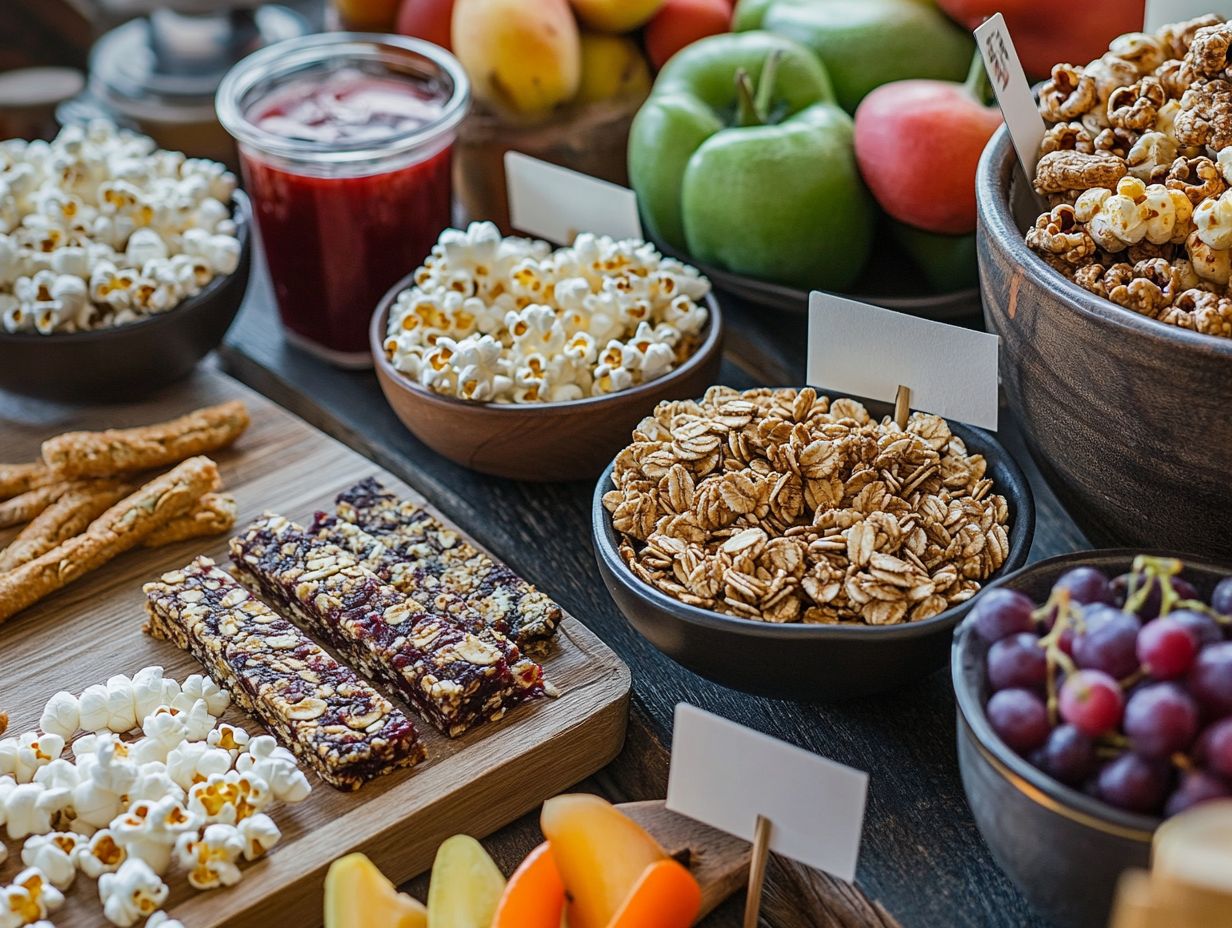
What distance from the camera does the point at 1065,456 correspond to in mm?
940

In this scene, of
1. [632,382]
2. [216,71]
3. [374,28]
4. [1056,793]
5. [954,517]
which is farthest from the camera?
[216,71]

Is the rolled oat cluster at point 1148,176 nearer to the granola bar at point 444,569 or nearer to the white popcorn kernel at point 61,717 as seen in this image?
the granola bar at point 444,569

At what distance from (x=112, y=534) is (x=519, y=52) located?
70 cm

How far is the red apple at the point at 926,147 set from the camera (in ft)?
4.10

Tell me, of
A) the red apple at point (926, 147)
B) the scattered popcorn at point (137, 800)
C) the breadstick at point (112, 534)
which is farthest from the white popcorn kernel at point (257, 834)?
the red apple at point (926, 147)

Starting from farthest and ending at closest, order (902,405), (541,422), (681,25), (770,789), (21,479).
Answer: (681,25)
(21,479)
(541,422)
(902,405)
(770,789)

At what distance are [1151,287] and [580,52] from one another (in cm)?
87

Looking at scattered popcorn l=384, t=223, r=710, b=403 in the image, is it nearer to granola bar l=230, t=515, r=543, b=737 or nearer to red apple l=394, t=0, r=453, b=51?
granola bar l=230, t=515, r=543, b=737

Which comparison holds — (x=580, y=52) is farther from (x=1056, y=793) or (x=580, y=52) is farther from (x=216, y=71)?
(x=1056, y=793)

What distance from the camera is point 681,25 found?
1556 mm

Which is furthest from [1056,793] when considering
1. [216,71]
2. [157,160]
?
[216,71]

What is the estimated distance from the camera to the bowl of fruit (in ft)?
2.18

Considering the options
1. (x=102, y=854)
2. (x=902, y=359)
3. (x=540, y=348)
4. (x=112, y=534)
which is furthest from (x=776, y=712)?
(x=112, y=534)

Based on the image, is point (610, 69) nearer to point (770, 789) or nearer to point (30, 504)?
point (30, 504)
